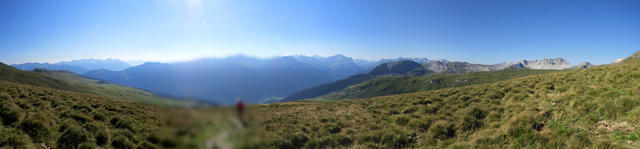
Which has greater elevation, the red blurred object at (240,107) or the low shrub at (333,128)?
the red blurred object at (240,107)

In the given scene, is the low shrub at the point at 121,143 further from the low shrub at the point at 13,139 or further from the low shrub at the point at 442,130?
the low shrub at the point at 442,130

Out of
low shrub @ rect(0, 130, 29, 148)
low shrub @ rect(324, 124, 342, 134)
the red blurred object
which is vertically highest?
the red blurred object

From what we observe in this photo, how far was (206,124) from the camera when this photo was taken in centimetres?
192

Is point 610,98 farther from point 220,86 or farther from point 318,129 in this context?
point 220,86

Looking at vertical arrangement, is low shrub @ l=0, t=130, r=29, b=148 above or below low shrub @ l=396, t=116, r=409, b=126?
A: above

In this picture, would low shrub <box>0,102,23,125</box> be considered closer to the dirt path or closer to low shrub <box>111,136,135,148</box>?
low shrub <box>111,136,135,148</box>

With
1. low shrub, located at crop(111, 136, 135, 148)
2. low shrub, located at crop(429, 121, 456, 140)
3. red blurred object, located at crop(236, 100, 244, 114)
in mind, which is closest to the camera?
red blurred object, located at crop(236, 100, 244, 114)

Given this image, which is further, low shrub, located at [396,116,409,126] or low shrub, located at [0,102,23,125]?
low shrub, located at [396,116,409,126]

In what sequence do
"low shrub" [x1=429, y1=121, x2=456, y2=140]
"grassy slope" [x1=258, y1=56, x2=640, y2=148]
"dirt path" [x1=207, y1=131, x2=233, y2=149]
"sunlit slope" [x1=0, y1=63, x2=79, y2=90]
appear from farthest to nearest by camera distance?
"sunlit slope" [x1=0, y1=63, x2=79, y2=90] < "low shrub" [x1=429, y1=121, x2=456, y2=140] < "grassy slope" [x1=258, y1=56, x2=640, y2=148] < "dirt path" [x1=207, y1=131, x2=233, y2=149]

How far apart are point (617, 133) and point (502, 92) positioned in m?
10.2

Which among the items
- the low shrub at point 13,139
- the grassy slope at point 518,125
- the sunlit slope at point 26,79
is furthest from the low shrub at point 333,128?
the sunlit slope at point 26,79

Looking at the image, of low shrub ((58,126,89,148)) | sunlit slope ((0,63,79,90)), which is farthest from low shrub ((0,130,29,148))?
sunlit slope ((0,63,79,90))

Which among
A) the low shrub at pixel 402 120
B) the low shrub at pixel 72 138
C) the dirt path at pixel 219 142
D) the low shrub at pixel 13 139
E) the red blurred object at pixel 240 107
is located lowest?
the low shrub at pixel 402 120

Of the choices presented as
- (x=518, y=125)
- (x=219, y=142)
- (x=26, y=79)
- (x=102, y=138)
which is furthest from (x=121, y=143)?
(x=26, y=79)
